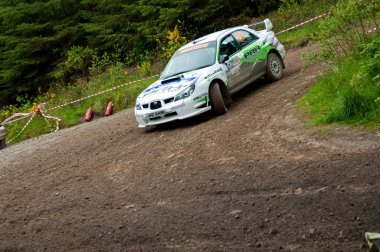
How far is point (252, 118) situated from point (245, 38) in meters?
3.57

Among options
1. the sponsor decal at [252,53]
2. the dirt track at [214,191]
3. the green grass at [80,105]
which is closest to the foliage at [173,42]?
the green grass at [80,105]

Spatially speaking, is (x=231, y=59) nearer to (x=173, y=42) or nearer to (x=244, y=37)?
(x=244, y=37)

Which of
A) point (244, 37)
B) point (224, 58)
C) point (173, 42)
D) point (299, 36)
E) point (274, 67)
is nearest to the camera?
point (224, 58)

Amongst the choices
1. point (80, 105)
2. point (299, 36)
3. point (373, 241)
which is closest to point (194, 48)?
point (373, 241)

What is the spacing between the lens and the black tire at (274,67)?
39.6 ft

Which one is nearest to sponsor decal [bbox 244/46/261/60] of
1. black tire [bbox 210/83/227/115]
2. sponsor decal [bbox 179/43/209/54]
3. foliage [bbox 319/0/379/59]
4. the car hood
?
sponsor decal [bbox 179/43/209/54]

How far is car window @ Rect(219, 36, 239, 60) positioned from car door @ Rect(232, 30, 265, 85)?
14 cm

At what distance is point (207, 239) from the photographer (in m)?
4.43

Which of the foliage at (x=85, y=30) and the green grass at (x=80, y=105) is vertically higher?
the foliage at (x=85, y=30)

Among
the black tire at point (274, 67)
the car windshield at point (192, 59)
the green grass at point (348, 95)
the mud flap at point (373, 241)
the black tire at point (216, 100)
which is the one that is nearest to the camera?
the mud flap at point (373, 241)

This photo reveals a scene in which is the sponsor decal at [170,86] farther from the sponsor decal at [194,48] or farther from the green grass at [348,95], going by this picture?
the green grass at [348,95]

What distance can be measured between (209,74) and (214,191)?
4969 millimetres

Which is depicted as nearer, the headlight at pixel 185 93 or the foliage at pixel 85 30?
the headlight at pixel 185 93

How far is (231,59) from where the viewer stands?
1102 centimetres
